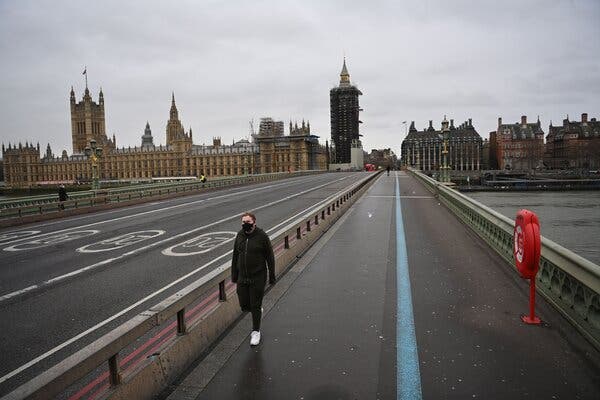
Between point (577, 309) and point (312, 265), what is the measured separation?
5822 millimetres

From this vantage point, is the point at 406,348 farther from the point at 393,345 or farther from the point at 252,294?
the point at 252,294

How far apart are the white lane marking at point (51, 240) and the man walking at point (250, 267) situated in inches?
432

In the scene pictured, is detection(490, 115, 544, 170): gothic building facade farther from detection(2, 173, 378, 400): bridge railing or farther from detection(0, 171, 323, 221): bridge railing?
detection(2, 173, 378, 400): bridge railing

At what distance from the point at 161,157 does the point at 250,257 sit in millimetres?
174197

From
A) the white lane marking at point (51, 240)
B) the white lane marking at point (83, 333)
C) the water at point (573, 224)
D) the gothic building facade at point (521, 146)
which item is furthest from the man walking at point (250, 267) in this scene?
the gothic building facade at point (521, 146)

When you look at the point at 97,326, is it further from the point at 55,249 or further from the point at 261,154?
the point at 261,154

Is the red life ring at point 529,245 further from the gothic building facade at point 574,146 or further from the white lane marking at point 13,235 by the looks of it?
the gothic building facade at point 574,146

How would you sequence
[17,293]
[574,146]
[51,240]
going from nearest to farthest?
[17,293], [51,240], [574,146]

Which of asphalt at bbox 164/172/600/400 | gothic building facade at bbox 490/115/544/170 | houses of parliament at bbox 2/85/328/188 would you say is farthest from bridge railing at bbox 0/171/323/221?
gothic building facade at bbox 490/115/544/170

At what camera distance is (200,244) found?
46.6 ft

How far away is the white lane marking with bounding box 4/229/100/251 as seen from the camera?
47.9 ft

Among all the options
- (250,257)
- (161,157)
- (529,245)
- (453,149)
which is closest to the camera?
(250,257)

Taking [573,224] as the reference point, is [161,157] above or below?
above

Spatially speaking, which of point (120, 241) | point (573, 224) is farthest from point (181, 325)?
point (573, 224)
